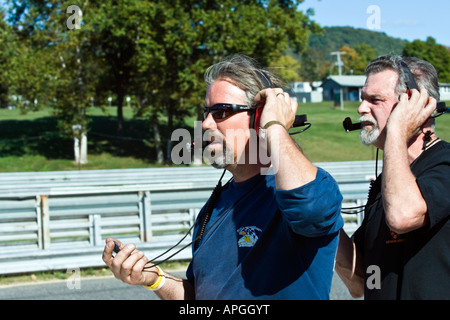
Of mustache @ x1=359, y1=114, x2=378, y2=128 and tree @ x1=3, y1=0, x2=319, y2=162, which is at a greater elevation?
tree @ x1=3, y1=0, x2=319, y2=162

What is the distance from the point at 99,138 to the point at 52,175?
2475cm

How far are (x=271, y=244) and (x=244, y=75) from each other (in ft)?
2.60

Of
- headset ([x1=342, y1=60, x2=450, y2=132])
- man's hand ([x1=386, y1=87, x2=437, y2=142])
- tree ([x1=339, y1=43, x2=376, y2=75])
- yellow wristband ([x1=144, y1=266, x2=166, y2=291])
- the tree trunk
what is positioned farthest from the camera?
tree ([x1=339, y1=43, x2=376, y2=75])

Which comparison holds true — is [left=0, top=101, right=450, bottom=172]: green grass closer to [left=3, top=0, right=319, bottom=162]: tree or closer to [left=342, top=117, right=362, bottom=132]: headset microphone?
[left=3, top=0, right=319, bottom=162]: tree

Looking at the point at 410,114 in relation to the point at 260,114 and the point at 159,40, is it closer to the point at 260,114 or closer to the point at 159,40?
the point at 260,114

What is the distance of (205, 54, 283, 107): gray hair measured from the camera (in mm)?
2350

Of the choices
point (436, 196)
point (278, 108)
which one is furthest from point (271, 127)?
point (436, 196)

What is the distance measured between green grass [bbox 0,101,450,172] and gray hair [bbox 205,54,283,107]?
2188 centimetres

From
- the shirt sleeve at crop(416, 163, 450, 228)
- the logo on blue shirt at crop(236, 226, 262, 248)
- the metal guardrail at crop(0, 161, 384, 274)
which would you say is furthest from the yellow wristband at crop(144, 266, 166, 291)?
the metal guardrail at crop(0, 161, 384, 274)

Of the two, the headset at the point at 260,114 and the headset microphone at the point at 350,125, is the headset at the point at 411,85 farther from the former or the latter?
the headset at the point at 260,114

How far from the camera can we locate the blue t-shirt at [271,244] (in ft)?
5.58

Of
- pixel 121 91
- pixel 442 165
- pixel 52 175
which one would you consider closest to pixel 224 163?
pixel 442 165

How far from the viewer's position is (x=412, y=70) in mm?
2645
